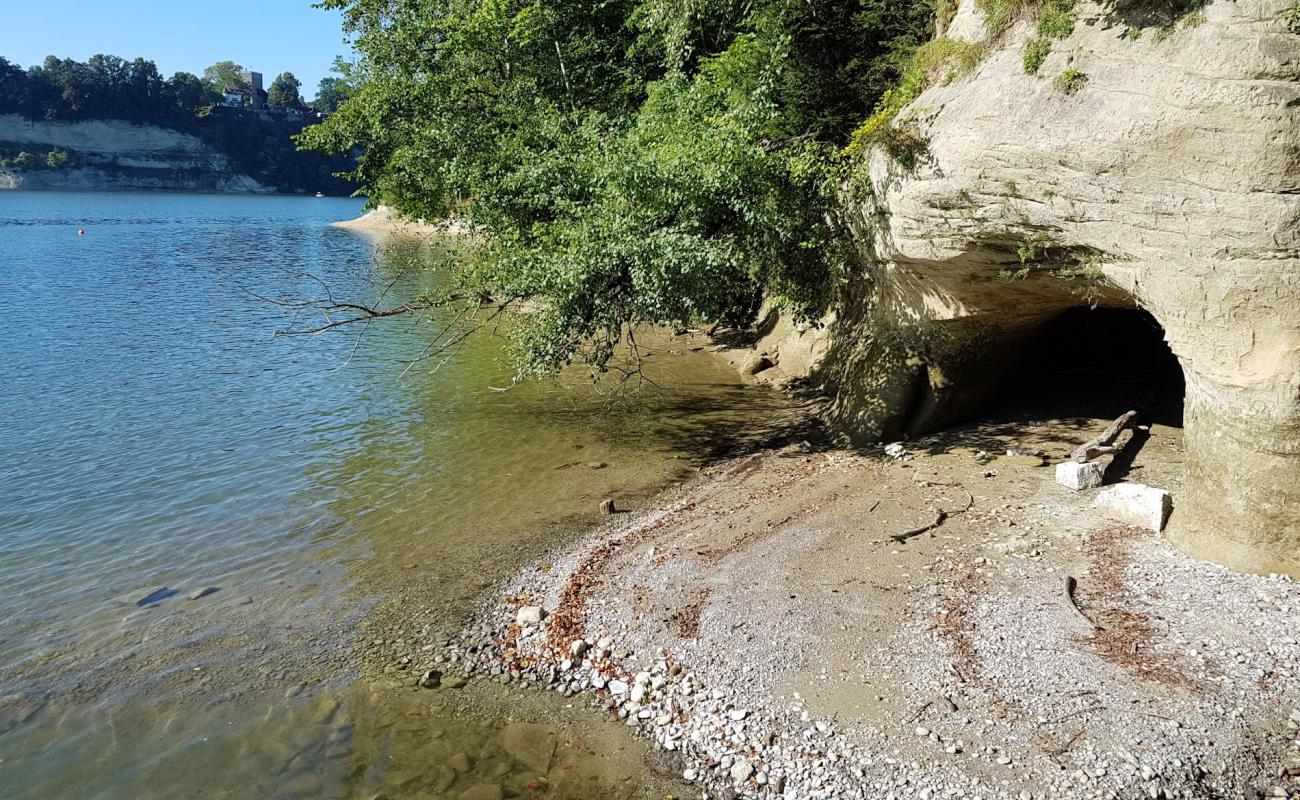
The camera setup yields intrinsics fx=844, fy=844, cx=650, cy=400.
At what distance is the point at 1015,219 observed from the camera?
10969mm

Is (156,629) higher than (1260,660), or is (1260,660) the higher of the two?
(1260,660)

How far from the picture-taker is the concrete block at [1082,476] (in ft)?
37.1

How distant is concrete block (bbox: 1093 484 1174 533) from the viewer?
→ 992cm

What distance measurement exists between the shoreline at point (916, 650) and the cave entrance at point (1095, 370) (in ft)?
10.1

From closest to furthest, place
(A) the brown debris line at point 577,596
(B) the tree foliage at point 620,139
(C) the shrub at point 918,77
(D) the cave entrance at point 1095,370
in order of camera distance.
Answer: (A) the brown debris line at point 577,596
(C) the shrub at point 918,77
(B) the tree foliage at point 620,139
(D) the cave entrance at point 1095,370

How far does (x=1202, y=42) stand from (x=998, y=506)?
5.78 m

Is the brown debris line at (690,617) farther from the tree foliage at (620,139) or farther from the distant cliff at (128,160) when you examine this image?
the distant cliff at (128,160)

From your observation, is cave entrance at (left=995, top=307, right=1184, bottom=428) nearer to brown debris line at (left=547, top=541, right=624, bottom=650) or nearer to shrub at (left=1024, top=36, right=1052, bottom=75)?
shrub at (left=1024, top=36, right=1052, bottom=75)

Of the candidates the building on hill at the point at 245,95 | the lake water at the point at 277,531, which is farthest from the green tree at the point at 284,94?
the lake water at the point at 277,531

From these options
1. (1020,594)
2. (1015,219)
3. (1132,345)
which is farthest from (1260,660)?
(1132,345)

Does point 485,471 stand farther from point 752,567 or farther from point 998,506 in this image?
point 998,506

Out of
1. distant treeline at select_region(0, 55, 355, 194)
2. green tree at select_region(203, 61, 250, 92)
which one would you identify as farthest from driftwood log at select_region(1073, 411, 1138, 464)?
green tree at select_region(203, 61, 250, 92)

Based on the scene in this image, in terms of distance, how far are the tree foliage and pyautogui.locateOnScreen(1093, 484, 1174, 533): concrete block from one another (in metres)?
5.89

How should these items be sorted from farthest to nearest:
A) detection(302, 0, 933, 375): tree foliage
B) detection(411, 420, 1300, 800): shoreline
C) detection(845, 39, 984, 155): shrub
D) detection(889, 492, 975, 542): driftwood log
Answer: detection(302, 0, 933, 375): tree foliage → detection(845, 39, 984, 155): shrub → detection(889, 492, 975, 542): driftwood log → detection(411, 420, 1300, 800): shoreline
